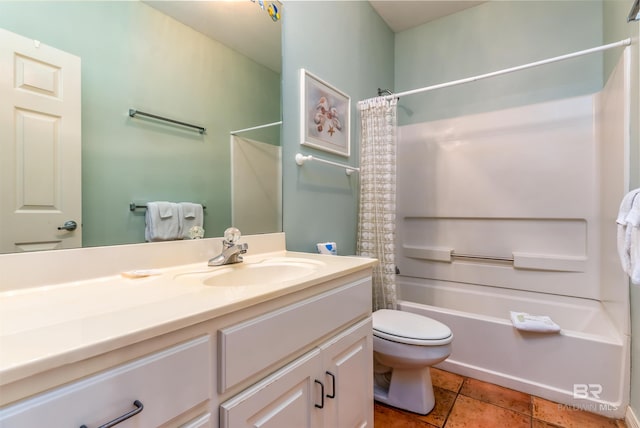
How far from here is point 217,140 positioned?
122 centimetres

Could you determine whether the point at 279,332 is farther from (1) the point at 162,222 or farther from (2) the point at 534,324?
(2) the point at 534,324

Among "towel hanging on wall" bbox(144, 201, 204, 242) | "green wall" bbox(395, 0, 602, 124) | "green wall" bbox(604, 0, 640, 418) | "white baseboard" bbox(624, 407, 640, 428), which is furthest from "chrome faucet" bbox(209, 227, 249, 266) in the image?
"green wall" bbox(395, 0, 602, 124)

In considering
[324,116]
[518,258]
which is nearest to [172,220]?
[324,116]

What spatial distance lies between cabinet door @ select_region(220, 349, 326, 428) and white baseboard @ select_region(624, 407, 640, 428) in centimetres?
148

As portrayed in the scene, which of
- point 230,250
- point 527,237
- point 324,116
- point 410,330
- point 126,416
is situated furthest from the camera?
point 527,237

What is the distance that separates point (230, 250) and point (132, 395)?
2.18 feet

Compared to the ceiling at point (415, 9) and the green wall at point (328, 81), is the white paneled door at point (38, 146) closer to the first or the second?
the green wall at point (328, 81)

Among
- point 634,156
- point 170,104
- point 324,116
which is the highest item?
point 324,116

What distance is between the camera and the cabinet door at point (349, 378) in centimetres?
93

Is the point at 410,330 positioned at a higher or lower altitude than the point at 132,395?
lower

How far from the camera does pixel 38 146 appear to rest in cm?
78

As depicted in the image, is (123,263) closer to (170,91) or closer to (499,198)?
(170,91)

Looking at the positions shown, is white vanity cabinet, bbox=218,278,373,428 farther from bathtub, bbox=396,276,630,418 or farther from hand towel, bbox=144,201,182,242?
bathtub, bbox=396,276,630,418

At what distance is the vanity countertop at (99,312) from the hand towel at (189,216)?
7.8 inches
